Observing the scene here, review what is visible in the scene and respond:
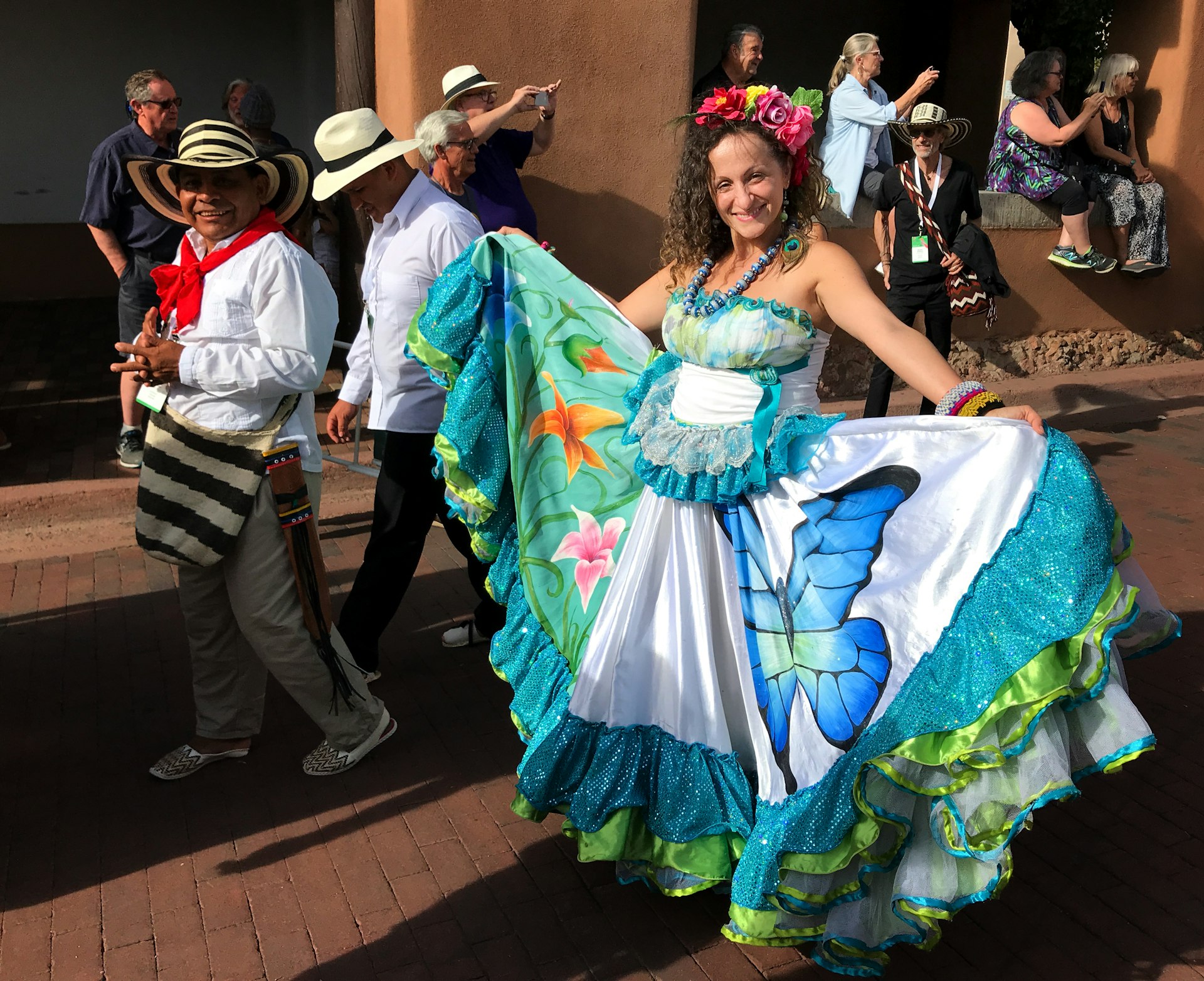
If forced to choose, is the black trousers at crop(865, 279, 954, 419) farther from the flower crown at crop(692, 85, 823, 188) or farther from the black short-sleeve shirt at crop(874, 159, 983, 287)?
the flower crown at crop(692, 85, 823, 188)

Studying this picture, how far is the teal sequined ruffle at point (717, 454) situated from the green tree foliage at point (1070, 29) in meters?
10.1

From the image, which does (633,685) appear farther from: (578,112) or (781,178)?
(578,112)

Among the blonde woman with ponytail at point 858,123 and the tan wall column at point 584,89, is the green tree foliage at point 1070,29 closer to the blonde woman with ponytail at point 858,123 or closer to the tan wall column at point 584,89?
the blonde woman with ponytail at point 858,123

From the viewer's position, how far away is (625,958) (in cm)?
292

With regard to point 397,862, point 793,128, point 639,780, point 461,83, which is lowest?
point 397,862

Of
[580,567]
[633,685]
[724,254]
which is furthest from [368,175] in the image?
[633,685]

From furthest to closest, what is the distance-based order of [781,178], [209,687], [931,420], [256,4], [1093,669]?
[256,4] < [209,687] < [781,178] < [931,420] < [1093,669]

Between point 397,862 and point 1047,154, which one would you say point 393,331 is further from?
point 1047,154

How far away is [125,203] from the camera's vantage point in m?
6.20

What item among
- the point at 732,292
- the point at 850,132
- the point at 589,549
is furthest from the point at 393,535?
the point at 850,132

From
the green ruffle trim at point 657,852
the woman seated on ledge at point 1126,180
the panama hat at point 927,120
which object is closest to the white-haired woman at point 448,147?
the green ruffle trim at point 657,852

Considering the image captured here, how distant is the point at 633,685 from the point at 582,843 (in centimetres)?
42

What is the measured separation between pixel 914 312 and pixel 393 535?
4.24 meters

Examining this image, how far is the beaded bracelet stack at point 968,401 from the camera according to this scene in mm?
2779
